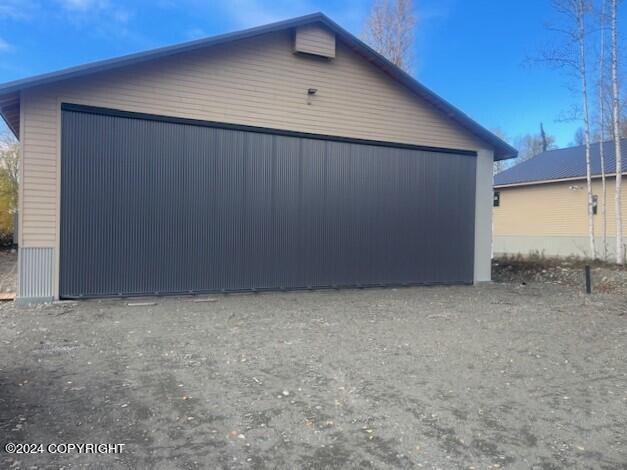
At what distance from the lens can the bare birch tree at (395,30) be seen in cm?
2275

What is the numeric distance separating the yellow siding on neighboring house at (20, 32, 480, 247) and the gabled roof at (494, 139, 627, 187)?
1017cm

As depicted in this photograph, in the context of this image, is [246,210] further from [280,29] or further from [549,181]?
[549,181]

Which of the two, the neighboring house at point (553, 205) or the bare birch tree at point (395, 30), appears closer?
the neighboring house at point (553, 205)

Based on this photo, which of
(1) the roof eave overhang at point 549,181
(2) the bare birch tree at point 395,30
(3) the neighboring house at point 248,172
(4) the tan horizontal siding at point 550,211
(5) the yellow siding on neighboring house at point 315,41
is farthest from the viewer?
(2) the bare birch tree at point 395,30

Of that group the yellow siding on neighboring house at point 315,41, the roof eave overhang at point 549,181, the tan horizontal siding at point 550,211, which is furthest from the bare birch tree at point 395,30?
the yellow siding on neighboring house at point 315,41

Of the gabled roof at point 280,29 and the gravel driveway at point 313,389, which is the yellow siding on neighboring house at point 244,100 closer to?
the gabled roof at point 280,29

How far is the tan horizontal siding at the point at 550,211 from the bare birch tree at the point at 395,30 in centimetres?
851

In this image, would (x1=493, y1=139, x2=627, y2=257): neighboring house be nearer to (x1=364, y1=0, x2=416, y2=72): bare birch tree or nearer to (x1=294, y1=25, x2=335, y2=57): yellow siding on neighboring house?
→ (x1=364, y1=0, x2=416, y2=72): bare birch tree

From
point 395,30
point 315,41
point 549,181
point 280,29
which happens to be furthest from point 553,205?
point 280,29

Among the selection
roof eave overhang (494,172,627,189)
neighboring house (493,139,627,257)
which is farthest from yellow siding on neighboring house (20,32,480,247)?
neighboring house (493,139,627,257)

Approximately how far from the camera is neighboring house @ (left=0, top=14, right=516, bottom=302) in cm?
859

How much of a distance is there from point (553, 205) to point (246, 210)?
16.4 m

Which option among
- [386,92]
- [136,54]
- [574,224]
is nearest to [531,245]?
[574,224]

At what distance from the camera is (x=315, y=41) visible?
10.4 m
